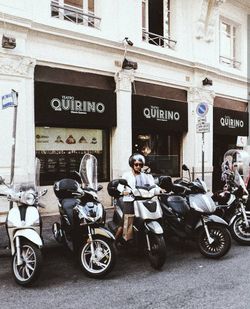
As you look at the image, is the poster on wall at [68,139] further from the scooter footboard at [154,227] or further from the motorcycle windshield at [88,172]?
the scooter footboard at [154,227]

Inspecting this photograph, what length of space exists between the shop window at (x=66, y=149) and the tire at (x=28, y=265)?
15.8ft

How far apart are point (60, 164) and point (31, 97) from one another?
76.7 inches

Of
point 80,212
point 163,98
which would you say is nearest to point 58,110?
point 163,98

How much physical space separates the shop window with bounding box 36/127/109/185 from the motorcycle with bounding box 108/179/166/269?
4.33 m

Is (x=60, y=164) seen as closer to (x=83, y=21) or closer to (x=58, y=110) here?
(x=58, y=110)

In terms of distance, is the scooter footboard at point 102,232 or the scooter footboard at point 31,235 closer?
the scooter footboard at point 31,235

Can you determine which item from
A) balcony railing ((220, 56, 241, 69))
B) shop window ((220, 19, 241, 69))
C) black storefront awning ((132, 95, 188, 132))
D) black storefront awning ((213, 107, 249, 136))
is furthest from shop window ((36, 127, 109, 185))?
shop window ((220, 19, 241, 69))

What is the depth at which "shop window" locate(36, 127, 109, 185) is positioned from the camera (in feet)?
31.6

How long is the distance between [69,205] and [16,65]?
4248 mm

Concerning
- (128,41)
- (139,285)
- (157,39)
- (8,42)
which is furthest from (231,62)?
(139,285)

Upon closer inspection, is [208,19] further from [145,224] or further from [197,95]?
[145,224]

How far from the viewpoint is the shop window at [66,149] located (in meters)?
9.64

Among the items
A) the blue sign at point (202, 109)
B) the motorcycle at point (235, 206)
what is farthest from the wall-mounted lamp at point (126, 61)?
the motorcycle at point (235, 206)

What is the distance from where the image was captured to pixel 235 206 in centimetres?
695
